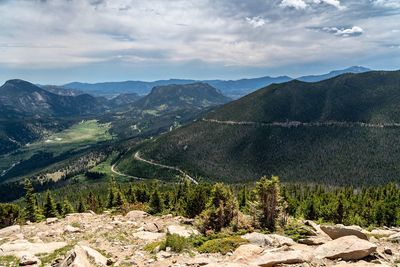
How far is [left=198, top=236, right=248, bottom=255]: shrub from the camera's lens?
127 ft

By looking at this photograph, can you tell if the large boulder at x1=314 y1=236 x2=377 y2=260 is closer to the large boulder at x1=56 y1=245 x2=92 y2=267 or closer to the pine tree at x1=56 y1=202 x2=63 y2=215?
the large boulder at x1=56 y1=245 x2=92 y2=267

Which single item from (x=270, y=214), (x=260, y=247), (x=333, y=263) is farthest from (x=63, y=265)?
(x=270, y=214)

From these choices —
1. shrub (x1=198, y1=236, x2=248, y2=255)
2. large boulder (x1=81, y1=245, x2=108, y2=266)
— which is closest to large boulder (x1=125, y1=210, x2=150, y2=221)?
large boulder (x1=81, y1=245, x2=108, y2=266)

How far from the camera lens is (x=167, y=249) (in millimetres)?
39781

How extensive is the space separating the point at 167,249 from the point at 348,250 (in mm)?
19655

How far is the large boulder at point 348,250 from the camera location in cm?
3180

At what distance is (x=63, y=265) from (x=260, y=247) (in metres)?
21.0

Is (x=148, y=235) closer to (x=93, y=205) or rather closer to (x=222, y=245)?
(x=222, y=245)

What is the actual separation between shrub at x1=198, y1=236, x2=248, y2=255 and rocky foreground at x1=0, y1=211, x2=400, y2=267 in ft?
2.70

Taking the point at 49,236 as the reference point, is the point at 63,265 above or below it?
above

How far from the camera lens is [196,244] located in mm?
43500

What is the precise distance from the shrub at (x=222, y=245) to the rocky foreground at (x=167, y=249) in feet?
2.70

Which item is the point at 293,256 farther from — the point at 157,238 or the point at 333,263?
the point at 157,238

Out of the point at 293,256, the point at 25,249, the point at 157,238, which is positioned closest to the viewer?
the point at 293,256
